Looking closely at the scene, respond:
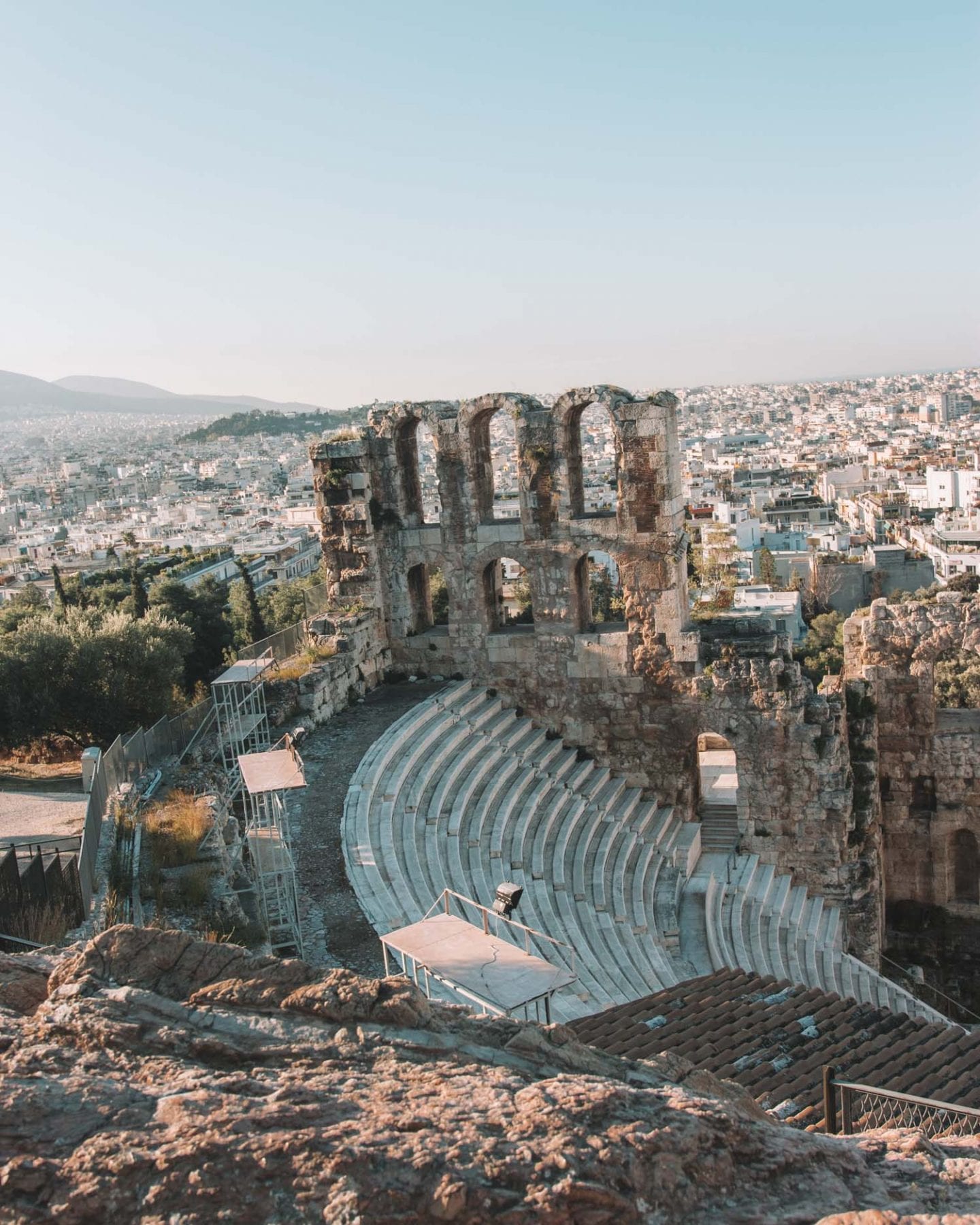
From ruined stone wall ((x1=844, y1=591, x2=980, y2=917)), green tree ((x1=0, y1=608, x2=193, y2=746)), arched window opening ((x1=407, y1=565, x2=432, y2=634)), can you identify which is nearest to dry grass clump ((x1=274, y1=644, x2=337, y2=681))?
arched window opening ((x1=407, y1=565, x2=432, y2=634))

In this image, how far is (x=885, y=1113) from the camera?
23.3 ft

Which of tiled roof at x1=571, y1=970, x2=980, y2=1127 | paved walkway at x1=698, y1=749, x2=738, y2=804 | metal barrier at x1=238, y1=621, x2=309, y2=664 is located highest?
metal barrier at x1=238, y1=621, x2=309, y2=664

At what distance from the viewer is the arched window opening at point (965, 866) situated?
16.5 metres

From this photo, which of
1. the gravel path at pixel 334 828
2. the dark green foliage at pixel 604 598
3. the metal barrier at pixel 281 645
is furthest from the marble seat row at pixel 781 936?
the dark green foliage at pixel 604 598

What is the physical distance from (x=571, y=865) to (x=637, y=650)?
3.78m

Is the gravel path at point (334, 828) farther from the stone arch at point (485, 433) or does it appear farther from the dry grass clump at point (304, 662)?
the stone arch at point (485, 433)

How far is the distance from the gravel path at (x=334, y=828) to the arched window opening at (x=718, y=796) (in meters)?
4.56

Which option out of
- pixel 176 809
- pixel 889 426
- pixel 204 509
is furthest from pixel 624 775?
pixel 889 426

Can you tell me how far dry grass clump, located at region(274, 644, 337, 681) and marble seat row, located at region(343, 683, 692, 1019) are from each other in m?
1.65

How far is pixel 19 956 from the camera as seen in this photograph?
5.14 m

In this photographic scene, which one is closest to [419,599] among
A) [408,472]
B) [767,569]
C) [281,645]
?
[408,472]

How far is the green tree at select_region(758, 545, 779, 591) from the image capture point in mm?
58250

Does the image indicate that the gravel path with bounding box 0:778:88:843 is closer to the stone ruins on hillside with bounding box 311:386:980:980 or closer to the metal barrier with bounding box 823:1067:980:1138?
the stone ruins on hillside with bounding box 311:386:980:980

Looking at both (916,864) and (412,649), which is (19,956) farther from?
(916,864)
